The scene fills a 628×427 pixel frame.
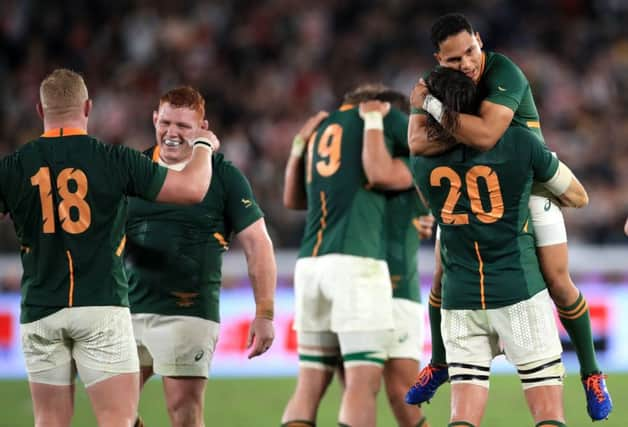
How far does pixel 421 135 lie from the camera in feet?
17.0

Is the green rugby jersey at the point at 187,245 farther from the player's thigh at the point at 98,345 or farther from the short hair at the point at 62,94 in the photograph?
the short hair at the point at 62,94

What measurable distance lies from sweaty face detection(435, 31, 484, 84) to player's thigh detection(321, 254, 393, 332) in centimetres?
167

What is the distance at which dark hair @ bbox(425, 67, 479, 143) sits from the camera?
4973 mm

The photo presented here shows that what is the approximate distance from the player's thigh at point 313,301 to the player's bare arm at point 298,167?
59 centimetres

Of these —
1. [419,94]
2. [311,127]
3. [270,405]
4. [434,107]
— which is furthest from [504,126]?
[270,405]

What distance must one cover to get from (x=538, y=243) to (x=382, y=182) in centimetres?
144

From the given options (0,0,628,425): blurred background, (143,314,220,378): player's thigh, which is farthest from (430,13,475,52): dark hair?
(0,0,628,425): blurred background

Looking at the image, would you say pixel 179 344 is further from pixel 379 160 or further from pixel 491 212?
pixel 491 212

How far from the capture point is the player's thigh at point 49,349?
16.0ft

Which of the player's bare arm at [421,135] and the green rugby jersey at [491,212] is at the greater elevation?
the player's bare arm at [421,135]

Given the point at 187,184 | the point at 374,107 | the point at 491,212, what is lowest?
the point at 491,212

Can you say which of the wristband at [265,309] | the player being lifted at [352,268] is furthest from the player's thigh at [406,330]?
the wristband at [265,309]

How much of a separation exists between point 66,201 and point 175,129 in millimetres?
1072

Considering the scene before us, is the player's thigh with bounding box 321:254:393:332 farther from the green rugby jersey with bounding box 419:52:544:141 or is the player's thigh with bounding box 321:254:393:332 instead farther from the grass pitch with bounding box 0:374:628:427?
the grass pitch with bounding box 0:374:628:427
